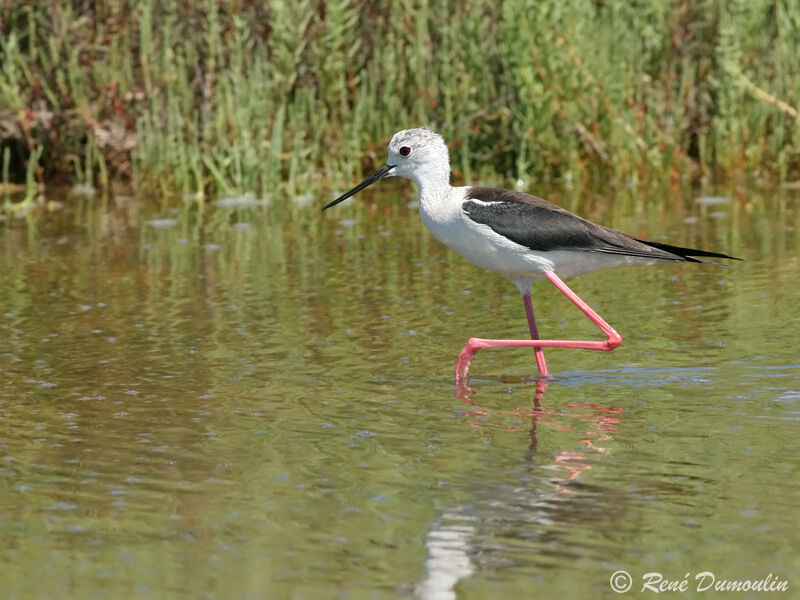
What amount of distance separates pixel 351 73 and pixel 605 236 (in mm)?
5685

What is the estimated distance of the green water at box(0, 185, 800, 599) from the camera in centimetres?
359

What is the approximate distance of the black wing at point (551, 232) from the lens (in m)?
5.86

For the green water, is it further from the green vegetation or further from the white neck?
the green vegetation

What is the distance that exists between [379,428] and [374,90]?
6.49 meters

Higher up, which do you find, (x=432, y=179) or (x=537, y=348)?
(x=432, y=179)

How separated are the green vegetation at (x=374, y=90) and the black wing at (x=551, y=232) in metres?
4.73

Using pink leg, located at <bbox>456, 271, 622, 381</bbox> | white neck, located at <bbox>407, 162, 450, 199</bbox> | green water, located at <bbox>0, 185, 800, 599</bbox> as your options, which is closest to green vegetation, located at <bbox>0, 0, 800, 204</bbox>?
green water, located at <bbox>0, 185, 800, 599</bbox>

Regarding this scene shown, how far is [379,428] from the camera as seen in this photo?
486cm

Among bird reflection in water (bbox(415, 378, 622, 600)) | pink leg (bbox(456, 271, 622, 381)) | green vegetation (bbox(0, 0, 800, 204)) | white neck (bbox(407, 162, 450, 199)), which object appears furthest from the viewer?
green vegetation (bbox(0, 0, 800, 204))

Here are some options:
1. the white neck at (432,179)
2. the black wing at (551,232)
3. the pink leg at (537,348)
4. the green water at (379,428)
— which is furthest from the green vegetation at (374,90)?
the black wing at (551,232)

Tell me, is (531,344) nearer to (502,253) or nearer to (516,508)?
(502,253)

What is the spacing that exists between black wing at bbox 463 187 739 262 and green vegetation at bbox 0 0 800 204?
Answer: 473 centimetres

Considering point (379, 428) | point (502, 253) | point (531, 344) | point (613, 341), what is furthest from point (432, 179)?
point (379, 428)

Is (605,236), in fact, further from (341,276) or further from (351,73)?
(351,73)
